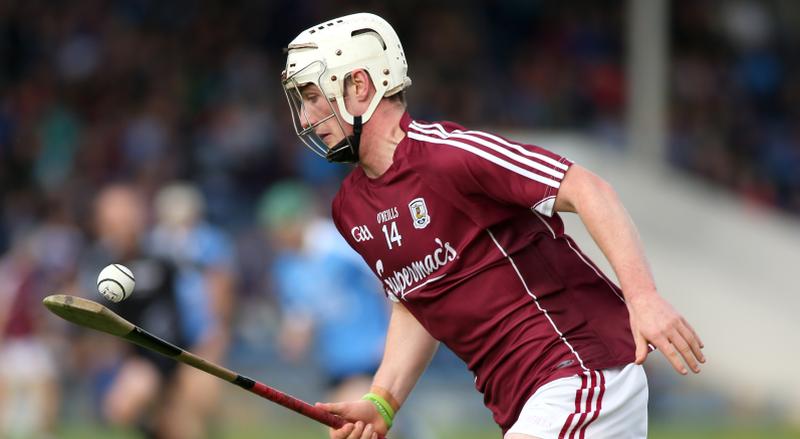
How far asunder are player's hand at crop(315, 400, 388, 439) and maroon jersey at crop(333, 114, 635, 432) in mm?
380

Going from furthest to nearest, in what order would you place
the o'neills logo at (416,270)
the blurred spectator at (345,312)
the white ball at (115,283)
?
the blurred spectator at (345,312), the o'neills logo at (416,270), the white ball at (115,283)

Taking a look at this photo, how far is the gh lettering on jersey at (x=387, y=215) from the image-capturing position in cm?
439

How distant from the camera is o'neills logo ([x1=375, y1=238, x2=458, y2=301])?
434cm

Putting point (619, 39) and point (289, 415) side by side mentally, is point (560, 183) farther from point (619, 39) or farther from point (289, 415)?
point (619, 39)

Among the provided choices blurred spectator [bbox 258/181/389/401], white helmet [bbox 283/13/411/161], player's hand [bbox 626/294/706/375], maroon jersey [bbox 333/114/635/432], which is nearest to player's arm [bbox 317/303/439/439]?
maroon jersey [bbox 333/114/635/432]

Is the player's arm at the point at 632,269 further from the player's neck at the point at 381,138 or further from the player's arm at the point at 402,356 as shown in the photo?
the player's arm at the point at 402,356

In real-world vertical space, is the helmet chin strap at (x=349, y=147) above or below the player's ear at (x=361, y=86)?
below

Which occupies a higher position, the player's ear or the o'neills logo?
the player's ear

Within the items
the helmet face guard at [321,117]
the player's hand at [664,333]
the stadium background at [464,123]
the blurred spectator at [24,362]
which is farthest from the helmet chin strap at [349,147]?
the stadium background at [464,123]

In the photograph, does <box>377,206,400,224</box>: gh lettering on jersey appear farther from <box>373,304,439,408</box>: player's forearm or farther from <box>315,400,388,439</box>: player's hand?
<box>315,400,388,439</box>: player's hand

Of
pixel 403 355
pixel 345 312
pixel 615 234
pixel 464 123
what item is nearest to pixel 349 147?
pixel 403 355

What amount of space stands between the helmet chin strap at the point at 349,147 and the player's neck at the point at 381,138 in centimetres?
2

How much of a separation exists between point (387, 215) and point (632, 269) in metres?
0.87

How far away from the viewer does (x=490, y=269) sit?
4.32 m
